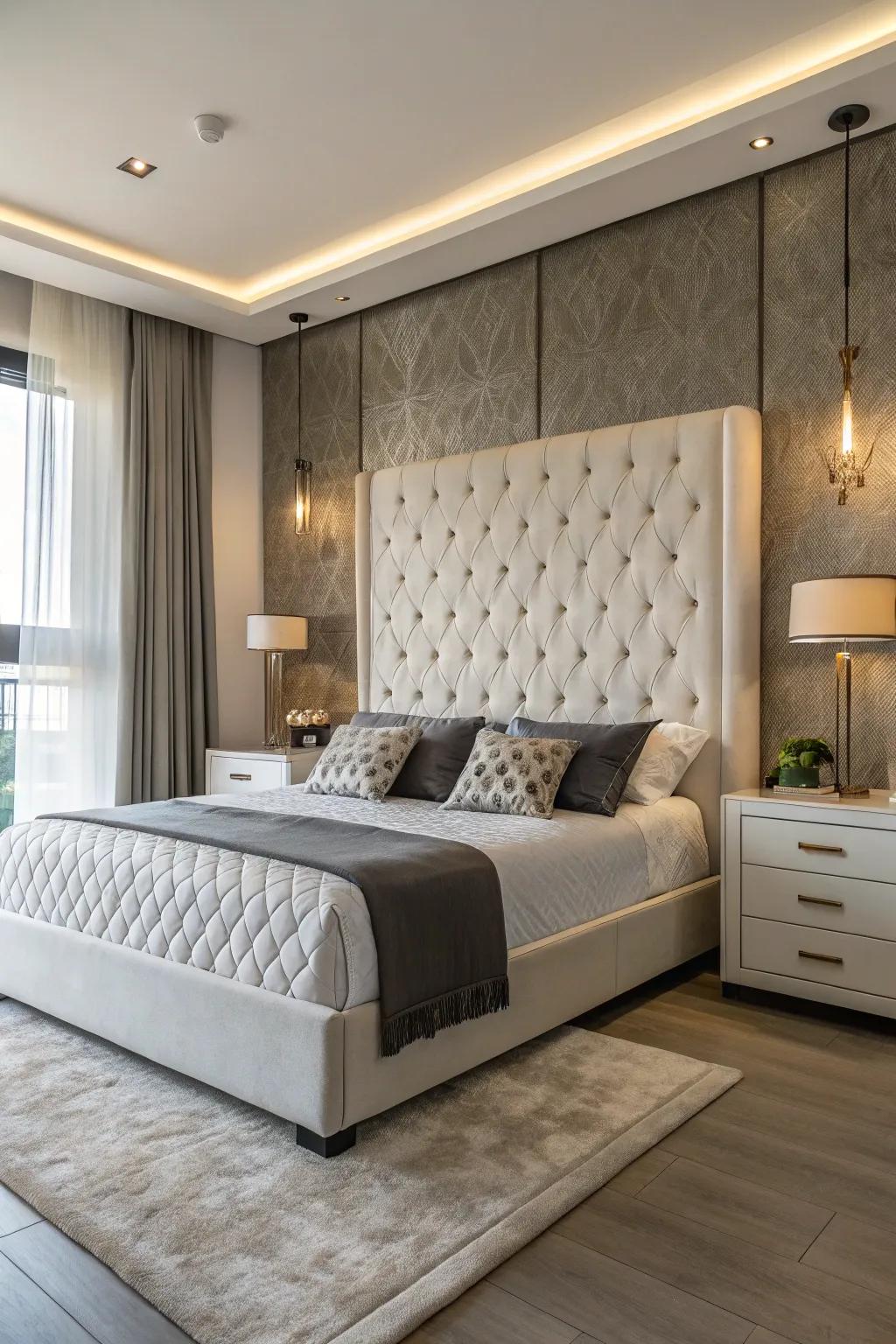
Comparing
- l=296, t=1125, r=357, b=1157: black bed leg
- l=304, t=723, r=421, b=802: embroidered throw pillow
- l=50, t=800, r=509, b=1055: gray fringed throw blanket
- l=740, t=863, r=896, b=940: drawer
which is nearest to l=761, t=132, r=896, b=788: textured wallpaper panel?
l=740, t=863, r=896, b=940: drawer

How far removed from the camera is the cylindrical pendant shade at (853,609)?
302 centimetres

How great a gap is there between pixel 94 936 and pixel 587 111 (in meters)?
3.07

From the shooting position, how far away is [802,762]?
10.7ft

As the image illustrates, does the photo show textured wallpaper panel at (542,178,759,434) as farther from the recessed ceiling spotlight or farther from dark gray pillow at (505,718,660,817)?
the recessed ceiling spotlight

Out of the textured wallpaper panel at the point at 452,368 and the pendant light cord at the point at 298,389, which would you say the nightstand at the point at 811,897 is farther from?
the pendant light cord at the point at 298,389

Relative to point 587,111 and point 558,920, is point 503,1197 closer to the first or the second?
point 558,920

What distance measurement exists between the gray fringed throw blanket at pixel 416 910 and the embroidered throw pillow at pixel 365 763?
896 millimetres

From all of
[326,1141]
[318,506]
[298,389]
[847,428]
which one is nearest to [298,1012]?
[326,1141]

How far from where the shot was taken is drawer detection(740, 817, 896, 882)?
9.43ft

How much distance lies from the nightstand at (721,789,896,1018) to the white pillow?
0.99 ft

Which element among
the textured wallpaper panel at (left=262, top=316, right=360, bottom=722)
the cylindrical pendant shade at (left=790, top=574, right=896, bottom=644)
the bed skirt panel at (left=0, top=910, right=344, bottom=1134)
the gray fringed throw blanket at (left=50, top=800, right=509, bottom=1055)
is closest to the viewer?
the bed skirt panel at (left=0, top=910, right=344, bottom=1134)

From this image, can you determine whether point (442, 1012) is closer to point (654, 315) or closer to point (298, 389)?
point (654, 315)

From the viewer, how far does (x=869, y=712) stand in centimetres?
334

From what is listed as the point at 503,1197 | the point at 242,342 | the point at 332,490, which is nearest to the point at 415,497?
the point at 332,490
